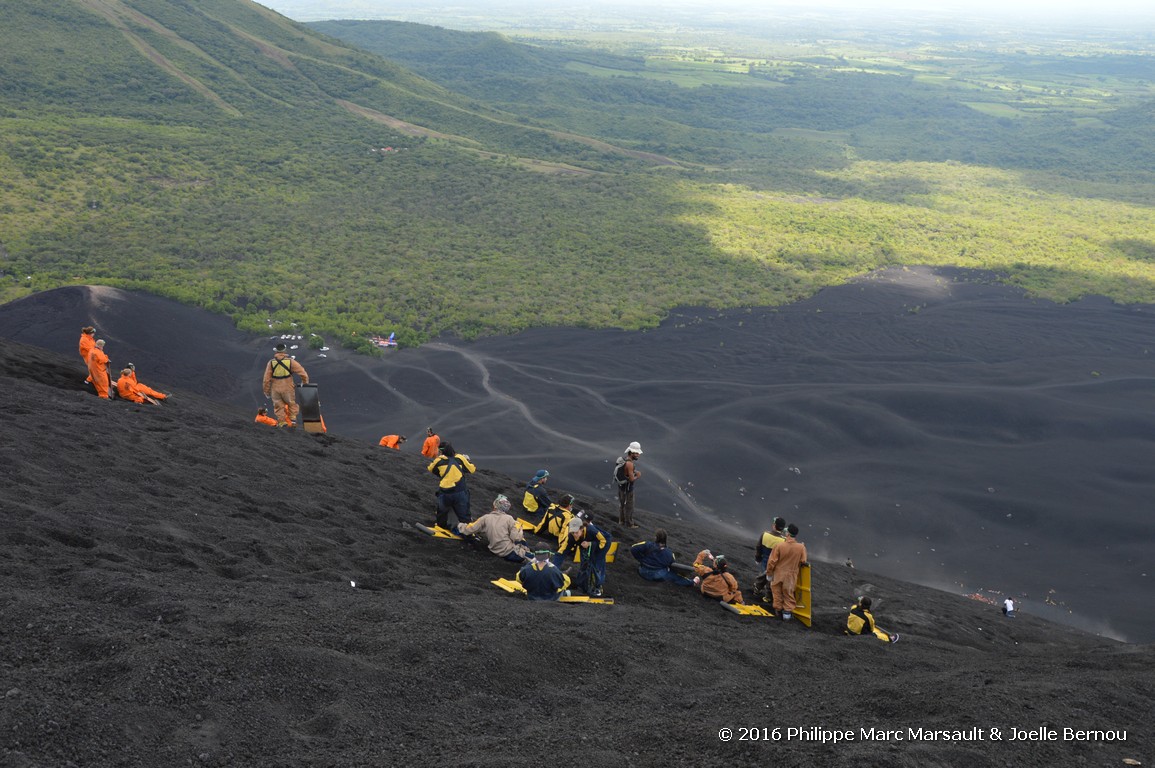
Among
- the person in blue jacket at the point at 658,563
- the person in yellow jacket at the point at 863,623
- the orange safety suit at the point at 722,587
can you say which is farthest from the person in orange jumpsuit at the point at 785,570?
the person in blue jacket at the point at 658,563

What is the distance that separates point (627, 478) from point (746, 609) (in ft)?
11.2

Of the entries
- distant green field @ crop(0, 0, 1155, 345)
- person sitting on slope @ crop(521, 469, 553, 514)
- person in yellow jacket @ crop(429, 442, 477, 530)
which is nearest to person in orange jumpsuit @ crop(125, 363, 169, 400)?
person in yellow jacket @ crop(429, 442, 477, 530)

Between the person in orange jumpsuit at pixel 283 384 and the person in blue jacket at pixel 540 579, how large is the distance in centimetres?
714

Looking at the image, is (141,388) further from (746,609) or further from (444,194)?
(444,194)

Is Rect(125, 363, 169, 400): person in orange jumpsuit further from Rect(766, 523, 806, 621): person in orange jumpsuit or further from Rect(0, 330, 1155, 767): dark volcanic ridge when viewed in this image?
Rect(766, 523, 806, 621): person in orange jumpsuit

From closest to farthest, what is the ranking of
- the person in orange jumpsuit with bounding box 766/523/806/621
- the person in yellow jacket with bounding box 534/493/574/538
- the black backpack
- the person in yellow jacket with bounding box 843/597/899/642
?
1. the person in orange jumpsuit with bounding box 766/523/806/621
2. the person in yellow jacket with bounding box 843/597/899/642
3. the person in yellow jacket with bounding box 534/493/574/538
4. the black backpack

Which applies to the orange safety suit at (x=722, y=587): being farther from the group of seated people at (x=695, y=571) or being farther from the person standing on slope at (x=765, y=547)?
the person standing on slope at (x=765, y=547)

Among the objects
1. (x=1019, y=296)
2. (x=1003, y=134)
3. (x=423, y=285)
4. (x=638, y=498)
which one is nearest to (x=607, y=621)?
(x=638, y=498)

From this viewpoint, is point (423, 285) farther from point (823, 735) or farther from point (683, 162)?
point (683, 162)

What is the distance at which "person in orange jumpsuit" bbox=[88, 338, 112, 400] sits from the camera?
15492mm

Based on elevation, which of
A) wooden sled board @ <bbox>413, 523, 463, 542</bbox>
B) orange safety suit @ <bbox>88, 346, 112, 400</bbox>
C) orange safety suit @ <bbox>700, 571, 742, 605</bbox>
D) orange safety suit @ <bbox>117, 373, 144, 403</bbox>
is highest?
orange safety suit @ <bbox>88, 346, 112, 400</bbox>

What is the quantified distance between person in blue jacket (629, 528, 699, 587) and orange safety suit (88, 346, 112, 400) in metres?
9.91

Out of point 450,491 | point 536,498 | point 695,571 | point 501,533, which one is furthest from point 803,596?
point 450,491

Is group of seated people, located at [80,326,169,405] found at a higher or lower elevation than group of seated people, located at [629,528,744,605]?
higher
